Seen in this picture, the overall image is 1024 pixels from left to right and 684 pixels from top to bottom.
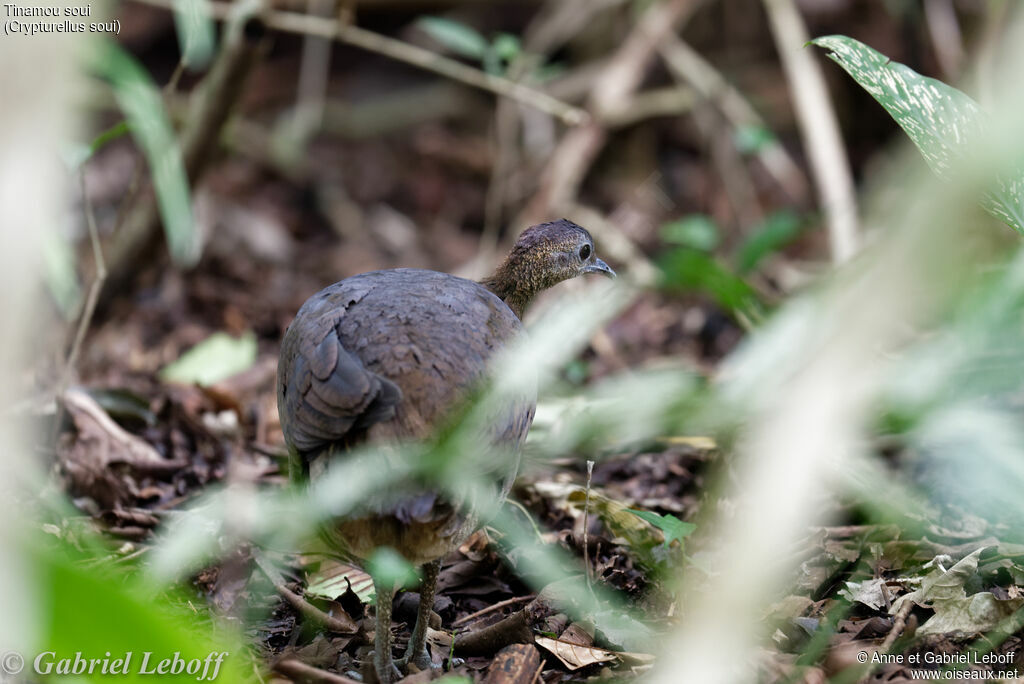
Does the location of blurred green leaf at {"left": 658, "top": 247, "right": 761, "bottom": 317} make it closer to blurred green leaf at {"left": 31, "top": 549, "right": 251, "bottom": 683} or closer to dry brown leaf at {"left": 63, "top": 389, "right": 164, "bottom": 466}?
dry brown leaf at {"left": 63, "top": 389, "right": 164, "bottom": 466}

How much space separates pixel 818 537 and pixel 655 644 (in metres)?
1.05

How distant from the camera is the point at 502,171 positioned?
643cm

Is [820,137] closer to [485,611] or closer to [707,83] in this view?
[707,83]

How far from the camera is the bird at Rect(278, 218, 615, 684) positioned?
255cm

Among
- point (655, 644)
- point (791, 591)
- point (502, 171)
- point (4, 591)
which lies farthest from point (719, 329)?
point (4, 591)

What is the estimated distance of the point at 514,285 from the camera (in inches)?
153

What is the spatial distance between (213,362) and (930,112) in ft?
12.5

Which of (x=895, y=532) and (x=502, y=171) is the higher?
(x=502, y=171)

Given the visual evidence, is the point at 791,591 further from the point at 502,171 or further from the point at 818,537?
the point at 502,171

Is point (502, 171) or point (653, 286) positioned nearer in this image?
point (653, 286)

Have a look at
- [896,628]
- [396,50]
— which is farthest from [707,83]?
[896,628]

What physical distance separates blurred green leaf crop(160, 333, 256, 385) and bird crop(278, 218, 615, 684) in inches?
84.1

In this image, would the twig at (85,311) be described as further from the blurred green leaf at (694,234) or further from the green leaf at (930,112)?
the blurred green leaf at (694,234)

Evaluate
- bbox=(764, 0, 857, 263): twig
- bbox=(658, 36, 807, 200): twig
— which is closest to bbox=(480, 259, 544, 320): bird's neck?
bbox=(764, 0, 857, 263): twig
